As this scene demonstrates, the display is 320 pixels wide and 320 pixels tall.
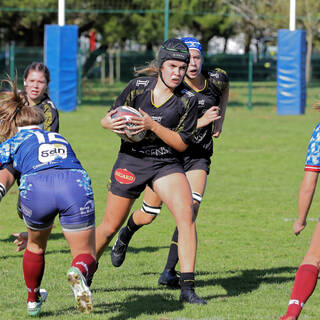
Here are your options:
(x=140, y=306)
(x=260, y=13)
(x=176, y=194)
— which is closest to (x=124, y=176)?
(x=176, y=194)

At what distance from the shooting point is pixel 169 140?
19.7 feet

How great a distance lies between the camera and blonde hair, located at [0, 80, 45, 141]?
5.39 meters

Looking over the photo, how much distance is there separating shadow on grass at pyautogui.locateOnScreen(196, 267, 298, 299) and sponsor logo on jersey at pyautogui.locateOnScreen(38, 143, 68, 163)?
2.10m

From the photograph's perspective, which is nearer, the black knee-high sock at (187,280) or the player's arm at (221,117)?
the black knee-high sock at (187,280)

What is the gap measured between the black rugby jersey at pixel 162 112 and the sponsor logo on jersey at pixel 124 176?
0.56ft

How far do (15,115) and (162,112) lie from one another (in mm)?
1298

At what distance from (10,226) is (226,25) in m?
40.5

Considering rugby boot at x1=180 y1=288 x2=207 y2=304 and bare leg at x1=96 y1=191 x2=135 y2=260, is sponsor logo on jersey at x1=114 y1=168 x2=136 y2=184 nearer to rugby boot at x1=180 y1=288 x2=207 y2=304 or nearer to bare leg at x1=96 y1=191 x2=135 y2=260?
bare leg at x1=96 y1=191 x2=135 y2=260

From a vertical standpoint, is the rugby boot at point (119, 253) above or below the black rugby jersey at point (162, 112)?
below

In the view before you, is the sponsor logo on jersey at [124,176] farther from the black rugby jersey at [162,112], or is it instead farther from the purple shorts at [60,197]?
the purple shorts at [60,197]

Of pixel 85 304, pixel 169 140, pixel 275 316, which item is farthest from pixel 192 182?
pixel 85 304

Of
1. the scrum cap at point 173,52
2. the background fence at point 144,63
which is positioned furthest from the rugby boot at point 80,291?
the background fence at point 144,63

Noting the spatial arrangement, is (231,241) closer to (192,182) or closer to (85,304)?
(192,182)

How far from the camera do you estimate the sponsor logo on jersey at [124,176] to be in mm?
6227
